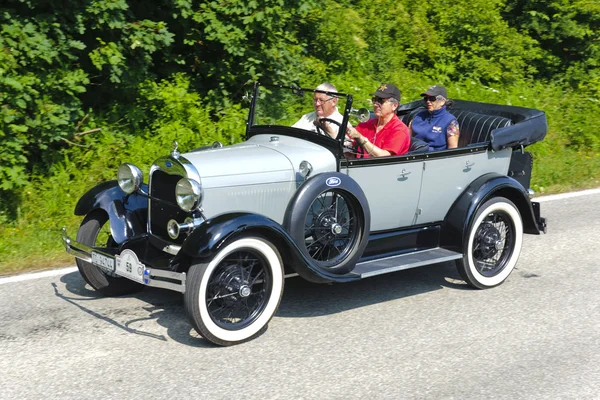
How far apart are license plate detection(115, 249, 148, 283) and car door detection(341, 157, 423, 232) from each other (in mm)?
1688

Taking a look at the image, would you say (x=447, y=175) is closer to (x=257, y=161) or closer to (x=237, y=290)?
(x=257, y=161)

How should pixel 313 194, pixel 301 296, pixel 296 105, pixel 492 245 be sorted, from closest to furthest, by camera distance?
pixel 313 194, pixel 301 296, pixel 492 245, pixel 296 105

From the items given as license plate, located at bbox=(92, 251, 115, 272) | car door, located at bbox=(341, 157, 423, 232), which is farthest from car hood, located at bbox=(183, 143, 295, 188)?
license plate, located at bbox=(92, 251, 115, 272)

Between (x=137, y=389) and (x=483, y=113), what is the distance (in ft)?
14.7

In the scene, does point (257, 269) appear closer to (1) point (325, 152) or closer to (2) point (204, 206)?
(2) point (204, 206)

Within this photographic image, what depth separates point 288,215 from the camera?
18.2 ft

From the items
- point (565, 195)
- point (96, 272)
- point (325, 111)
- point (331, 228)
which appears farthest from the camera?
point (565, 195)

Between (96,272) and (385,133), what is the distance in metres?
2.50

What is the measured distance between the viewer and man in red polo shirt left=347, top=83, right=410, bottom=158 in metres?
6.13

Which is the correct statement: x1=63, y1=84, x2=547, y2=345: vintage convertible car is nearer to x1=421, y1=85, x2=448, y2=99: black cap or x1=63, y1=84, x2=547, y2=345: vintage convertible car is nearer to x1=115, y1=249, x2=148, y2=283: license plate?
x1=115, y1=249, x2=148, y2=283: license plate

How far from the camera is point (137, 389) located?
4.50m

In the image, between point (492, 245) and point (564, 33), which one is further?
point (564, 33)

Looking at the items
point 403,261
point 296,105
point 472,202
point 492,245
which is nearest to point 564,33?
point 296,105

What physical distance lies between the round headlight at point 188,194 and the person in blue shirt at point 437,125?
91.6 inches
